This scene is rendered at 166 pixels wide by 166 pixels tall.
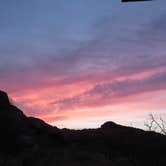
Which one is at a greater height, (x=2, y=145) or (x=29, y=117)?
(x=29, y=117)

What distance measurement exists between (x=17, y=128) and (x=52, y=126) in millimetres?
2142

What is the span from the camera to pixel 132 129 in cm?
2366

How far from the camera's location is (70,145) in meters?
21.6

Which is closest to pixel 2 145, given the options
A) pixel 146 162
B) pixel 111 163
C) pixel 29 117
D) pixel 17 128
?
pixel 17 128

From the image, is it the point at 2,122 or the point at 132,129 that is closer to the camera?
the point at 2,122

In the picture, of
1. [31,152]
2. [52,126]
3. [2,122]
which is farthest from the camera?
[52,126]

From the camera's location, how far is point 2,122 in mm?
21641

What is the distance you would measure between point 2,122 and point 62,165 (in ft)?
12.5

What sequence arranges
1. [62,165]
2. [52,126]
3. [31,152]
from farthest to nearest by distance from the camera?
[52,126] → [31,152] → [62,165]

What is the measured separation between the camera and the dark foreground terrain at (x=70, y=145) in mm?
19828

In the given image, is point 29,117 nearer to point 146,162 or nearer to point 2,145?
point 2,145

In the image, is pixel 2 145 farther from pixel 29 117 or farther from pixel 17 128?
pixel 29 117

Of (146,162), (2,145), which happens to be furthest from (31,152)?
(146,162)

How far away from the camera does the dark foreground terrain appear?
19.8 m
